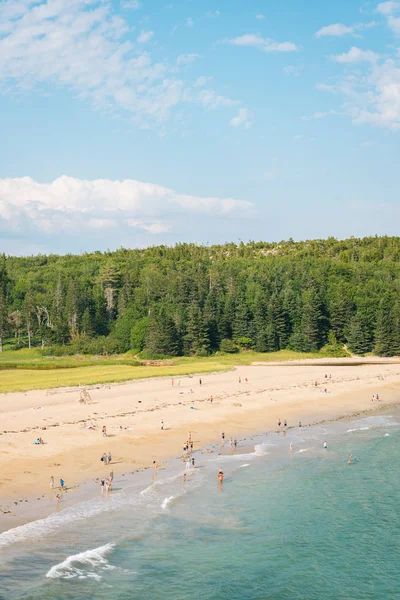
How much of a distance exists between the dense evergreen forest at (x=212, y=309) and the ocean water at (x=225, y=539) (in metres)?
61.1

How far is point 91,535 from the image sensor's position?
24.6m

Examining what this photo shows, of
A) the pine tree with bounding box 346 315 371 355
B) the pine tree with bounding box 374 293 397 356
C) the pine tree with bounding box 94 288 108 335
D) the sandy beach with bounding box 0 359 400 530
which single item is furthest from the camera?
the pine tree with bounding box 94 288 108 335

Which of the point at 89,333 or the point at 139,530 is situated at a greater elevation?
the point at 89,333

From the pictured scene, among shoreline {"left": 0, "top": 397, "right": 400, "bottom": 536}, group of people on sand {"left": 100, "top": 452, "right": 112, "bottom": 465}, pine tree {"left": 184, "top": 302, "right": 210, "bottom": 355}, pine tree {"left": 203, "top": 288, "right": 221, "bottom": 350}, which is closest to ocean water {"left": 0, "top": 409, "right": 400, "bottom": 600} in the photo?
shoreline {"left": 0, "top": 397, "right": 400, "bottom": 536}

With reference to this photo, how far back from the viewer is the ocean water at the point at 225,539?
2094cm

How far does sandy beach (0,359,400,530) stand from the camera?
3288cm

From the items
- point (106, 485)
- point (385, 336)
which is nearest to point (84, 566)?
point (106, 485)

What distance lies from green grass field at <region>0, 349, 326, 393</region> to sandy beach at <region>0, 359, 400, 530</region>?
358 centimetres

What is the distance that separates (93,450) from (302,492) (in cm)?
1376

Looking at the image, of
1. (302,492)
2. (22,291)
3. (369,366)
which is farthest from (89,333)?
(302,492)

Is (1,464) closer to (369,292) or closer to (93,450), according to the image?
(93,450)

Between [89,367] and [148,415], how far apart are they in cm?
3514

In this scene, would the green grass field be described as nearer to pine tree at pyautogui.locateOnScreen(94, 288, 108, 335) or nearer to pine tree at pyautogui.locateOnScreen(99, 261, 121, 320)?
pine tree at pyautogui.locateOnScreen(94, 288, 108, 335)

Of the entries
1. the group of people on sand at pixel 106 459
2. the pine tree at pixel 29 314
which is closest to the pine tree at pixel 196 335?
the pine tree at pixel 29 314
